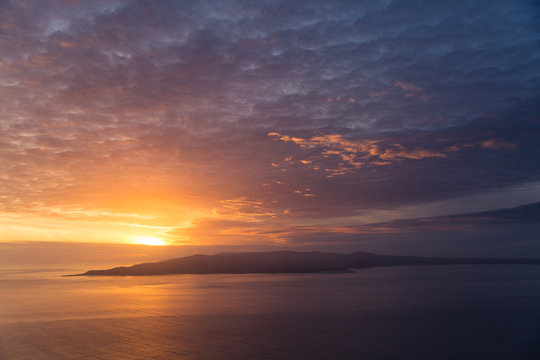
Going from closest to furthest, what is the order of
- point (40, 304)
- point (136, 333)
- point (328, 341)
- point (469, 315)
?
point (328, 341), point (136, 333), point (469, 315), point (40, 304)

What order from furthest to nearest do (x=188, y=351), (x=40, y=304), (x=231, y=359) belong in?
(x=40, y=304) < (x=188, y=351) < (x=231, y=359)

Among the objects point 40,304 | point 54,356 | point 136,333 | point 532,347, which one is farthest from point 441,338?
point 40,304

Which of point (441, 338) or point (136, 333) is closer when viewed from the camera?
point (441, 338)

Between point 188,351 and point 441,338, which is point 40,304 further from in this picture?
point 441,338

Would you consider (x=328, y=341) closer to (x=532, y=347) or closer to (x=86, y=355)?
(x=532, y=347)

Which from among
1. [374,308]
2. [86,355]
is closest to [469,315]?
[374,308]

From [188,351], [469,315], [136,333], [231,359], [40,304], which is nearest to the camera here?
[231,359]

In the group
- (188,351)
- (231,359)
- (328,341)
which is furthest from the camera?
(328,341)

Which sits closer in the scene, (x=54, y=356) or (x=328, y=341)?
(x=54, y=356)
